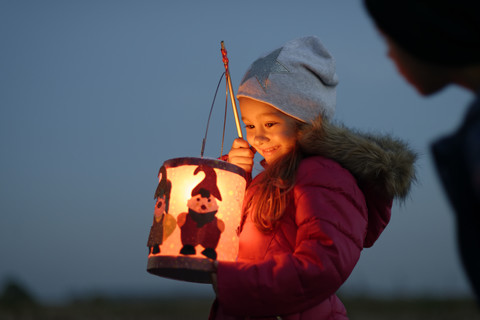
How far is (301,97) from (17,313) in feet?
30.9

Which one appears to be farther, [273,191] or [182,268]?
[273,191]

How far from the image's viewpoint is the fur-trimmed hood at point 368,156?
7.82ft

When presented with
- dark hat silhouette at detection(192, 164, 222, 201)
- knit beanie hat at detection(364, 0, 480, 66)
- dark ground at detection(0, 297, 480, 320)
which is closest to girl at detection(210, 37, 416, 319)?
dark hat silhouette at detection(192, 164, 222, 201)

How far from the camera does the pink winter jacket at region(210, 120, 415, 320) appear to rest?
79.3 inches

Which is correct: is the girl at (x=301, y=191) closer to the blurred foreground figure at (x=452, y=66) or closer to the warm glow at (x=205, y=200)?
the warm glow at (x=205, y=200)

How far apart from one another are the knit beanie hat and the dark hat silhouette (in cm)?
101

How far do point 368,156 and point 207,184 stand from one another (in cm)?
74

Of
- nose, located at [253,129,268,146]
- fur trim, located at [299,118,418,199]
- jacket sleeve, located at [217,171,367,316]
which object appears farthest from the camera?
nose, located at [253,129,268,146]

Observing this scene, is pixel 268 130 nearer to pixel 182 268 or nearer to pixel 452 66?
pixel 182 268

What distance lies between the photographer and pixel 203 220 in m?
2.20

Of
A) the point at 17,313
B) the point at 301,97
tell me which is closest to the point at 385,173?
the point at 301,97

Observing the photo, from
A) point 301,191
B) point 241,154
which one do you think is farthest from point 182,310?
point 301,191

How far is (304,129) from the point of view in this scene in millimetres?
2521

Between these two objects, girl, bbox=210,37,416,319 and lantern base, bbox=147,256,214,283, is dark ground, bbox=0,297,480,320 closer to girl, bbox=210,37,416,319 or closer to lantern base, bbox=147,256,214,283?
lantern base, bbox=147,256,214,283
